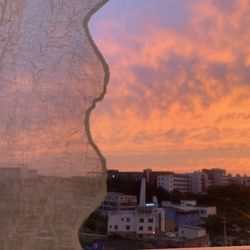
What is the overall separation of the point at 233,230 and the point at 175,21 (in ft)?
3.08

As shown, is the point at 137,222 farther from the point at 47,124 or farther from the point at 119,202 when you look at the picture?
the point at 47,124

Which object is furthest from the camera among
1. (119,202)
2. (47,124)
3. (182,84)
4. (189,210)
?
(182,84)

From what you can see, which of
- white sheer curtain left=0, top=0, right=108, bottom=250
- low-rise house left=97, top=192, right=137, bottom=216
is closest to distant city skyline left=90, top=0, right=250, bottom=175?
low-rise house left=97, top=192, right=137, bottom=216

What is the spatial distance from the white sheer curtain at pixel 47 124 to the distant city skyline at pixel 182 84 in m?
0.60

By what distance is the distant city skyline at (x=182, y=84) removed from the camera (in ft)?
5.03

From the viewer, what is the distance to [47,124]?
2.81 feet

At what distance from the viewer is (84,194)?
2.79 feet

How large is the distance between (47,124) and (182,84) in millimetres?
967

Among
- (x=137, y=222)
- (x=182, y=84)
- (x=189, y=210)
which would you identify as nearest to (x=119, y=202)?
(x=137, y=222)

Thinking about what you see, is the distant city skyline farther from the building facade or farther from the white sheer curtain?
the white sheer curtain

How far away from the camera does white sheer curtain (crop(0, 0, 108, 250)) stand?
837mm

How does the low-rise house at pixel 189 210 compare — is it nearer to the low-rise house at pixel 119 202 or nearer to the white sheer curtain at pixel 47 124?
the low-rise house at pixel 119 202

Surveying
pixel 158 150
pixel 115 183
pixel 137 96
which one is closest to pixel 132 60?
pixel 137 96

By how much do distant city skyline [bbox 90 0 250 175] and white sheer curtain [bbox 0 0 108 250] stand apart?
597 millimetres
